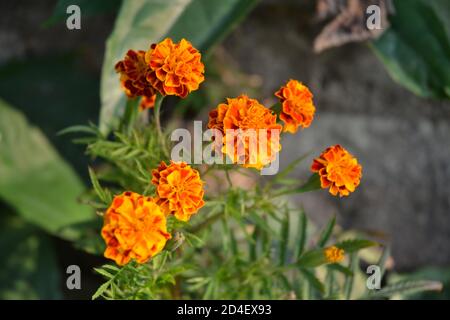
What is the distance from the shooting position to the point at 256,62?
1.32m

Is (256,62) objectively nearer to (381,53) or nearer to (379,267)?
(381,53)

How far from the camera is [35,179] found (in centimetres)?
115

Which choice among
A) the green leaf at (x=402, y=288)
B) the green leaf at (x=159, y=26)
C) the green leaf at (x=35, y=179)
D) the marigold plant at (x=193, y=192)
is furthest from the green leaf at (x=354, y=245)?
the green leaf at (x=35, y=179)

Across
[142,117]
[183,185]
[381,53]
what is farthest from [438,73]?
[183,185]

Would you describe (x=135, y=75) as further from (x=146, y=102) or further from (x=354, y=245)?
(x=354, y=245)

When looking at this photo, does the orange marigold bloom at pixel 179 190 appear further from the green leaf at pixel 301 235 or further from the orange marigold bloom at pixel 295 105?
the green leaf at pixel 301 235

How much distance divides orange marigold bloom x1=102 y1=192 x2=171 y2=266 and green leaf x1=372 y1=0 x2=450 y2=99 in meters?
0.65

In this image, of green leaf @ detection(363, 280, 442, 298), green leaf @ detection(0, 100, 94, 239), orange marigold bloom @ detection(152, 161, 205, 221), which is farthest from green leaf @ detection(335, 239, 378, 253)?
green leaf @ detection(0, 100, 94, 239)

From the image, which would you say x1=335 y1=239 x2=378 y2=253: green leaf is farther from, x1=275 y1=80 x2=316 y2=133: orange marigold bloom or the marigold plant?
x1=275 y1=80 x2=316 y2=133: orange marigold bloom

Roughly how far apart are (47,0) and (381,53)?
684mm

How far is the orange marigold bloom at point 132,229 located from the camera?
0.52 meters

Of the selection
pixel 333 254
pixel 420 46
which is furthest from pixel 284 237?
pixel 420 46

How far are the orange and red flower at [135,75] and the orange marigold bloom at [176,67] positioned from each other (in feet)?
0.14

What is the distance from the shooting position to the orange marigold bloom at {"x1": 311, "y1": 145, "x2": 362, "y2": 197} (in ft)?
1.99
